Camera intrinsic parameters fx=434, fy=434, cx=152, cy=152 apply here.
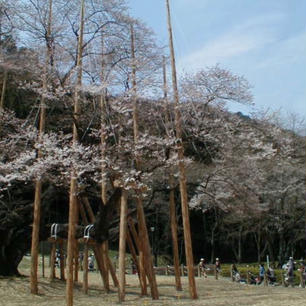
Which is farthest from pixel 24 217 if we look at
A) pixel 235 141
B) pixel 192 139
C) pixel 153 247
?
pixel 153 247

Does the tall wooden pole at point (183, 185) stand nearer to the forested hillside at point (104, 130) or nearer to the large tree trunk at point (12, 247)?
the forested hillside at point (104, 130)

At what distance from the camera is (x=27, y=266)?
2303 cm

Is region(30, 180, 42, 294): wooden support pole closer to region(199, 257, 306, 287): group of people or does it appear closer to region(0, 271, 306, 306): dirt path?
region(0, 271, 306, 306): dirt path

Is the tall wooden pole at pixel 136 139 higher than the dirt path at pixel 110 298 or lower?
higher

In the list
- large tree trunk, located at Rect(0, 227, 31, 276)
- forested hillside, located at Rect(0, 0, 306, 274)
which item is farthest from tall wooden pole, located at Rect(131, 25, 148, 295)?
large tree trunk, located at Rect(0, 227, 31, 276)

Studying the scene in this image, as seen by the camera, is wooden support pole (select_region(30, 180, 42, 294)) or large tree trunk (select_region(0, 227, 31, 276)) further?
large tree trunk (select_region(0, 227, 31, 276))

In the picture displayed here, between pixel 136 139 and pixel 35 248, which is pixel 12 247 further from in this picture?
pixel 136 139

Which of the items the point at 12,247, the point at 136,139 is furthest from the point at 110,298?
the point at 12,247

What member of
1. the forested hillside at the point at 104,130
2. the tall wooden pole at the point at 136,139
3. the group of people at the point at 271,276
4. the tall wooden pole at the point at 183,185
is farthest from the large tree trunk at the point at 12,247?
the group of people at the point at 271,276

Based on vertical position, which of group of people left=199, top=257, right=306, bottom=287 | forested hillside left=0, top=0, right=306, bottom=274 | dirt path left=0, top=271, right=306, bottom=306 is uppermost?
forested hillside left=0, top=0, right=306, bottom=274

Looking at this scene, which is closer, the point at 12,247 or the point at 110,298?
the point at 110,298

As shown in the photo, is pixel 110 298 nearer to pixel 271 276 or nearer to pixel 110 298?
pixel 110 298

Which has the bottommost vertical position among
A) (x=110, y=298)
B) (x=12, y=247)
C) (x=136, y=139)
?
(x=110, y=298)

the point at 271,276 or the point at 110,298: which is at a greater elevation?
the point at 271,276
